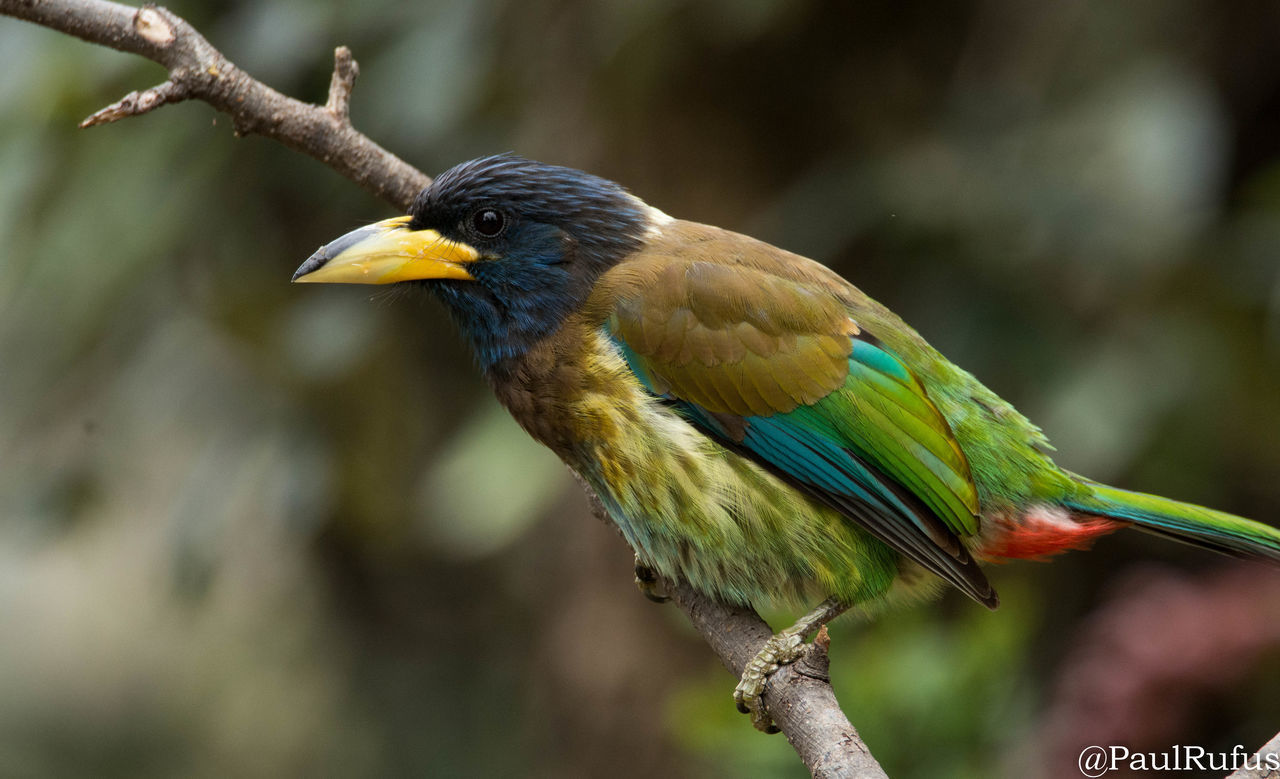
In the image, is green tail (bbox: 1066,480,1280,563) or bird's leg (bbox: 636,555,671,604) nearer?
green tail (bbox: 1066,480,1280,563)

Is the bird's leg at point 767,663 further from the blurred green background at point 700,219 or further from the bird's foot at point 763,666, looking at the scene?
the blurred green background at point 700,219

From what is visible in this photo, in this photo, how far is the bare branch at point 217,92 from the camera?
2.34 m

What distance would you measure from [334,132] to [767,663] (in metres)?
1.36

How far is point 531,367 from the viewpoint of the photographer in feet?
8.96

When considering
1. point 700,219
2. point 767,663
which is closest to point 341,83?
point 767,663

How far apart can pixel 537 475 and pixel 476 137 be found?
3.65 ft

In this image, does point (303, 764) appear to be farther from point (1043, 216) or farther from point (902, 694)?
point (1043, 216)

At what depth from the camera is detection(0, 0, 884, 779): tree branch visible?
→ 2.21 metres

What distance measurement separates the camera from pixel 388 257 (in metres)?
2.71

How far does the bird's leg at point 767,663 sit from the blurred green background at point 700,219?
0.40 metres

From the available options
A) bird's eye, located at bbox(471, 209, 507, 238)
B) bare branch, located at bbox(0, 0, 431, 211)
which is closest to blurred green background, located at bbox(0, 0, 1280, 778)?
bare branch, located at bbox(0, 0, 431, 211)

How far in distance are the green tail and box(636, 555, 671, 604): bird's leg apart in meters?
0.97

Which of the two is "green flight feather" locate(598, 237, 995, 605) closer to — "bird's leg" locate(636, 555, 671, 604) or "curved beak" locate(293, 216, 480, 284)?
"curved beak" locate(293, 216, 480, 284)

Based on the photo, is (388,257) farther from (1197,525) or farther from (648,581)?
(1197,525)
